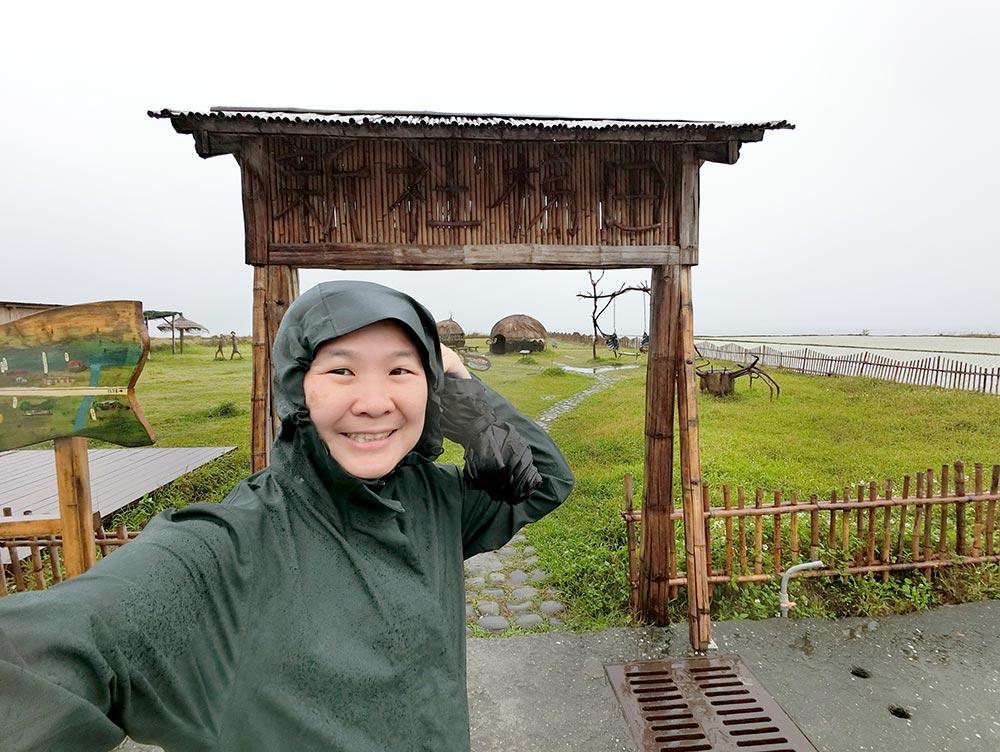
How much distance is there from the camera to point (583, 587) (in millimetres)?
4523

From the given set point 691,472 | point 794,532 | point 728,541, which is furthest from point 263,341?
point 794,532

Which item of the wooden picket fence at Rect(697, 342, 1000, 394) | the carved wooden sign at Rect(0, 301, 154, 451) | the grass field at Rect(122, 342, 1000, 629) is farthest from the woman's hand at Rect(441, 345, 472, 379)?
the wooden picket fence at Rect(697, 342, 1000, 394)

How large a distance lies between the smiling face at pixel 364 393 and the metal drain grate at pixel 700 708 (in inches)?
108

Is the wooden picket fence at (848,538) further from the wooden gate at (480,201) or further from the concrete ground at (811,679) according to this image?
the wooden gate at (480,201)

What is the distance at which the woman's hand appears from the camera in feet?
4.41

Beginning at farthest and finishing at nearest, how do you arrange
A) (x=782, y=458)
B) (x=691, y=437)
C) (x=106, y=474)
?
(x=782, y=458), (x=106, y=474), (x=691, y=437)

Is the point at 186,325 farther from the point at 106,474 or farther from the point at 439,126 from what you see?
the point at 439,126

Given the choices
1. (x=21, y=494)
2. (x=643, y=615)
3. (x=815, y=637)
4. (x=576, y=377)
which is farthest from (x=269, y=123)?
(x=576, y=377)

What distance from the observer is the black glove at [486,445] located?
49.0 inches

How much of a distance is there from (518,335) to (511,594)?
736 inches

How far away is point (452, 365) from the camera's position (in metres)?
1.36

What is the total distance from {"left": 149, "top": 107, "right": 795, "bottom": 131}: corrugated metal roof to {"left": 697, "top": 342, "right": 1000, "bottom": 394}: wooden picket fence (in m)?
13.3

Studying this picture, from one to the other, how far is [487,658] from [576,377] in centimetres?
1419

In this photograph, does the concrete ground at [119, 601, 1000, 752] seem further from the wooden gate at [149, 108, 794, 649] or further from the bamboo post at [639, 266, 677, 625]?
the wooden gate at [149, 108, 794, 649]
